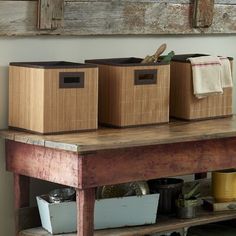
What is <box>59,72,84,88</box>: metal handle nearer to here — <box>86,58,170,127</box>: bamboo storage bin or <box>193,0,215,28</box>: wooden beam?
<box>86,58,170,127</box>: bamboo storage bin

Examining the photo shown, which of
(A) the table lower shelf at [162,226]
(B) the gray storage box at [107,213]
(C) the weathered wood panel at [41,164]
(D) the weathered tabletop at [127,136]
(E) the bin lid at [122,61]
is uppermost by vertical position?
(E) the bin lid at [122,61]

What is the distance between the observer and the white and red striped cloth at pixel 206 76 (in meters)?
3.70

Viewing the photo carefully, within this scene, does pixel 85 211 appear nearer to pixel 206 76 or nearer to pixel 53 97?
pixel 53 97

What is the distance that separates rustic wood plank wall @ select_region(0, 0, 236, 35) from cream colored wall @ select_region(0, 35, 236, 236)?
53 millimetres

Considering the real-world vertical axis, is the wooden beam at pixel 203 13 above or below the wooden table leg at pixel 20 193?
above

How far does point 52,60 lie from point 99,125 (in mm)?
390

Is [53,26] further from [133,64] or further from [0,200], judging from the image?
[0,200]

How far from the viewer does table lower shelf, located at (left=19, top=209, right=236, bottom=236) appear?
3.34 m

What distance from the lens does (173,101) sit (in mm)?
3828

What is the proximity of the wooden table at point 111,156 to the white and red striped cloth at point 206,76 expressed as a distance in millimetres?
189

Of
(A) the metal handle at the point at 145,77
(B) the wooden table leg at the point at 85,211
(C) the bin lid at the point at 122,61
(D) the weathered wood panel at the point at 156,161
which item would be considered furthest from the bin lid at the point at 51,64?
(B) the wooden table leg at the point at 85,211

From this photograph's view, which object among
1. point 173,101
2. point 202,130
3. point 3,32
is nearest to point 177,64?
point 173,101

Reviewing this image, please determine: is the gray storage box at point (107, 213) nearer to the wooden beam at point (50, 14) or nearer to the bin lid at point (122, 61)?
the bin lid at point (122, 61)

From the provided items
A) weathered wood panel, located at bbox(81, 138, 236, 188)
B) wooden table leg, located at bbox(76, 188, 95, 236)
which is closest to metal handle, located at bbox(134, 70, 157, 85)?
weathered wood panel, located at bbox(81, 138, 236, 188)
